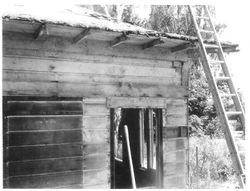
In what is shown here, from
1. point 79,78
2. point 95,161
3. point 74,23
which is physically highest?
point 74,23

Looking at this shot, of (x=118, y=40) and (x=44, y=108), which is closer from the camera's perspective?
(x=44, y=108)

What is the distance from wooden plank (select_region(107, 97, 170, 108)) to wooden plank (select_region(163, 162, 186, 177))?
51.5 inches

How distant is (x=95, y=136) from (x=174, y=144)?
191cm

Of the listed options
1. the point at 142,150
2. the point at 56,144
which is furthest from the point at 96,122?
the point at 142,150

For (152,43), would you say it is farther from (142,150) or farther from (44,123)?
(142,150)

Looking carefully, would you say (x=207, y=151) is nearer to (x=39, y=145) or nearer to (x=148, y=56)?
(x=148, y=56)

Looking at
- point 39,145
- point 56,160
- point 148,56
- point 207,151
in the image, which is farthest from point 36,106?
point 207,151

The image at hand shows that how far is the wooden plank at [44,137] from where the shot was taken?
5.13 m

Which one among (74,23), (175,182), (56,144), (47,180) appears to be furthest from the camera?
(175,182)

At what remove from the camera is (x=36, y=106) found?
5.28m

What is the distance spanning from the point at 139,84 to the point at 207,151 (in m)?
7.38

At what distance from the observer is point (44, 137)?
17.5 ft

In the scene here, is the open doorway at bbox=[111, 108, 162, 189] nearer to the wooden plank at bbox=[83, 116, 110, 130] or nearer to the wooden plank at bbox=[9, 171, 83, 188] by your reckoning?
the wooden plank at bbox=[83, 116, 110, 130]

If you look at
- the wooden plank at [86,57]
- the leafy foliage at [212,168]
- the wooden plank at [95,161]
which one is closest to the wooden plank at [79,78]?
the wooden plank at [86,57]
